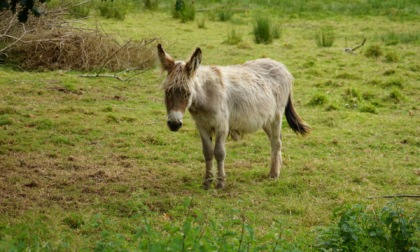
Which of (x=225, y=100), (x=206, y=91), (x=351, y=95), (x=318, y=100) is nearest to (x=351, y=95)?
(x=351, y=95)

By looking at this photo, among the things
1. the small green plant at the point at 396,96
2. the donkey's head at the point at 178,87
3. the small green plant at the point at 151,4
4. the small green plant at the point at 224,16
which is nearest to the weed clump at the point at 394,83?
the small green plant at the point at 396,96

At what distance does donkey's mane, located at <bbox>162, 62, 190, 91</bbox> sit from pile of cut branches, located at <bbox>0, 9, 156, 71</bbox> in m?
6.61

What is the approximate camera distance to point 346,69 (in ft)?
47.2

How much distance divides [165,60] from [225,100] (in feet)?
3.07

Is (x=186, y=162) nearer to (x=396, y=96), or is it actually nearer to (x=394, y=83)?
(x=396, y=96)

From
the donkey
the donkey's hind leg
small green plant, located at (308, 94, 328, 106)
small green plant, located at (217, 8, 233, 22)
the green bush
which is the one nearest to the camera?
the green bush

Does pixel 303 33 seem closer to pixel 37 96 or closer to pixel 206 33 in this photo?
pixel 206 33

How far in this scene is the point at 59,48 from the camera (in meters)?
13.2

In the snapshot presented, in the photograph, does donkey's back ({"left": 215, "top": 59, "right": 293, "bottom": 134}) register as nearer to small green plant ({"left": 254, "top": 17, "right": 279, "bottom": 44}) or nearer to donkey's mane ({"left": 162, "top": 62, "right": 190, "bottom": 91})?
donkey's mane ({"left": 162, "top": 62, "right": 190, "bottom": 91})

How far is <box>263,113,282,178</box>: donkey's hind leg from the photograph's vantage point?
320 inches

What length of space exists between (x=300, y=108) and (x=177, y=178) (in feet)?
14.1

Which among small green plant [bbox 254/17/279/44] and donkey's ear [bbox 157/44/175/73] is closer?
donkey's ear [bbox 157/44/175/73]

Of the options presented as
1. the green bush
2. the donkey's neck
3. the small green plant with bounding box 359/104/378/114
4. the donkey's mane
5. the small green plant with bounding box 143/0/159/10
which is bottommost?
the small green plant with bounding box 359/104/378/114

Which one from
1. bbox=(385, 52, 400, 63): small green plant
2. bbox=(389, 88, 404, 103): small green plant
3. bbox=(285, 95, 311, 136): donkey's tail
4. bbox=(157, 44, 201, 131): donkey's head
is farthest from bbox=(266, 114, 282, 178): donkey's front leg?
bbox=(385, 52, 400, 63): small green plant
